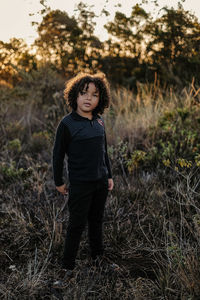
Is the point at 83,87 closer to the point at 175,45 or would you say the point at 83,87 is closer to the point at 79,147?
the point at 79,147

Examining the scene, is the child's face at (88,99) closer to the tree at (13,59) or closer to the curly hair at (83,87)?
the curly hair at (83,87)

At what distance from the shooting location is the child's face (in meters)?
2.10

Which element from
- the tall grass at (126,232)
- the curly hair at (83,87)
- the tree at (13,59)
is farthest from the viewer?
the tree at (13,59)

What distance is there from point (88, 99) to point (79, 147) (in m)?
0.36

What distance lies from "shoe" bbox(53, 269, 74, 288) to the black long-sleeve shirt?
2.46 feet

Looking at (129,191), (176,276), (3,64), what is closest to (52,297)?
(176,276)

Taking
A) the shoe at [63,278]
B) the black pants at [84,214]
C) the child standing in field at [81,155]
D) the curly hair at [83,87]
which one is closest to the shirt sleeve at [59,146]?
the child standing in field at [81,155]

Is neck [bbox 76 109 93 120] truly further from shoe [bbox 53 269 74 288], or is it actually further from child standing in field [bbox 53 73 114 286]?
shoe [bbox 53 269 74 288]

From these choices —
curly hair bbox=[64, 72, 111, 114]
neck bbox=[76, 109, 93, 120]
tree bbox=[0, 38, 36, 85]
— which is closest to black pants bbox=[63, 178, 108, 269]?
neck bbox=[76, 109, 93, 120]

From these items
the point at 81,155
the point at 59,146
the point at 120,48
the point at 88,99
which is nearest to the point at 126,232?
the point at 81,155

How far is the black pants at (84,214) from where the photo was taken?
82.1 inches

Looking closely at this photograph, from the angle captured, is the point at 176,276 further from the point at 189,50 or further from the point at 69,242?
the point at 189,50

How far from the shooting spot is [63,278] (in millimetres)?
2215

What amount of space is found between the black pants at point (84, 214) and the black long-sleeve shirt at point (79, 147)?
0.27 feet
